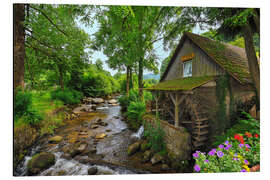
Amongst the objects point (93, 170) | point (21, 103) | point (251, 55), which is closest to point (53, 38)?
point (21, 103)

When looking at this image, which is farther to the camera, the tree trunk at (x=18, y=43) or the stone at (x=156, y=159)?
the stone at (x=156, y=159)

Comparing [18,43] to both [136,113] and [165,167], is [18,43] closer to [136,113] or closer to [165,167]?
[165,167]

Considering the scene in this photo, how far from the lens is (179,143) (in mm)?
2834

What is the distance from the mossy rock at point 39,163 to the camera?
231 centimetres

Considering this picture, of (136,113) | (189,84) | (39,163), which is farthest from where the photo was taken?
(136,113)

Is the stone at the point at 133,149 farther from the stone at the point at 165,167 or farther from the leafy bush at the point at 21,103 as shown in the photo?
the leafy bush at the point at 21,103

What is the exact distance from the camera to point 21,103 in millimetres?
2094

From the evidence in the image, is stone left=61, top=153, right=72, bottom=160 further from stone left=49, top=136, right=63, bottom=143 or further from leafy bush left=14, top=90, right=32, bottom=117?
leafy bush left=14, top=90, right=32, bottom=117

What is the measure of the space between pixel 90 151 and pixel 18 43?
3400 mm

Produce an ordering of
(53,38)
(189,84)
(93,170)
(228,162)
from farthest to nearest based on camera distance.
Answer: (189,84) < (53,38) < (93,170) < (228,162)

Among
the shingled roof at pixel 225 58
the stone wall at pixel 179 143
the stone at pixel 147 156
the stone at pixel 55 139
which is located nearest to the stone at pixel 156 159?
the stone at pixel 147 156

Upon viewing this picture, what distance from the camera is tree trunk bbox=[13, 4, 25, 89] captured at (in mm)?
1913

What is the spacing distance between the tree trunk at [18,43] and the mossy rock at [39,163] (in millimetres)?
1866

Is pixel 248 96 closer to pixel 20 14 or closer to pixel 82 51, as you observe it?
pixel 82 51
